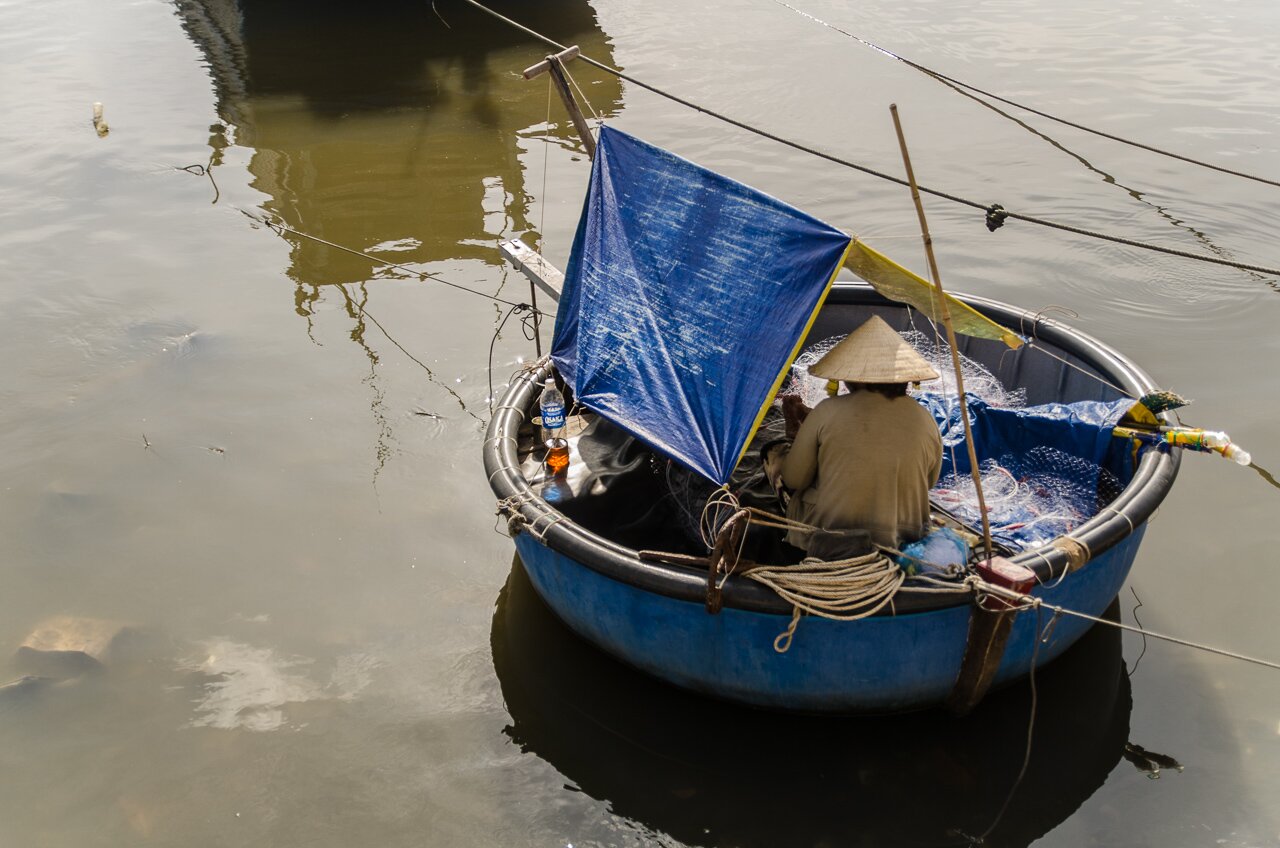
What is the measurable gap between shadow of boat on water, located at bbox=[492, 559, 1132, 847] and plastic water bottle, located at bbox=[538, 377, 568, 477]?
2.90 ft

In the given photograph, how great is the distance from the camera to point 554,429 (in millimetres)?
4898

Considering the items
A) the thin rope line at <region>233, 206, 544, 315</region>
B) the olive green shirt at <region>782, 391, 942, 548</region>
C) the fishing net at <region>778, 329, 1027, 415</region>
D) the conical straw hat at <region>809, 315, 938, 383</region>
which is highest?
the conical straw hat at <region>809, 315, 938, 383</region>

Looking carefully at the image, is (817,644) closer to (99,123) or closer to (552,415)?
(552,415)

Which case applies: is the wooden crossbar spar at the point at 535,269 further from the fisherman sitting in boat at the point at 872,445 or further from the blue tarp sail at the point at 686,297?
the fisherman sitting in boat at the point at 872,445

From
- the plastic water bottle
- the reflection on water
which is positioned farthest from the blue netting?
the reflection on water

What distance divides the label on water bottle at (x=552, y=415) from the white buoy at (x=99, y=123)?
8.51m

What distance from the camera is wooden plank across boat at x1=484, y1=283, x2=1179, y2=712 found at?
3.81 m

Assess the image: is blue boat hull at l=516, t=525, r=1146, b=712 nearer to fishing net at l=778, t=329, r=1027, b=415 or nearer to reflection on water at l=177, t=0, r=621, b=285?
fishing net at l=778, t=329, r=1027, b=415

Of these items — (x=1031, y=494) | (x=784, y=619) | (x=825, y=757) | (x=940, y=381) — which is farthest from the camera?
(x=940, y=381)

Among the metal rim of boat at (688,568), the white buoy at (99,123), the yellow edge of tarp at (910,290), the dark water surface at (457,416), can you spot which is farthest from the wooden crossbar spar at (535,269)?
the white buoy at (99,123)

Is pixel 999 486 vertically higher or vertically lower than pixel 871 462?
lower

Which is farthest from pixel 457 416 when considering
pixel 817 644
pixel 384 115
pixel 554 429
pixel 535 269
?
pixel 384 115

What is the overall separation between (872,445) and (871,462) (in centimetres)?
6

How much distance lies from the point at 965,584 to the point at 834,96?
836 cm
